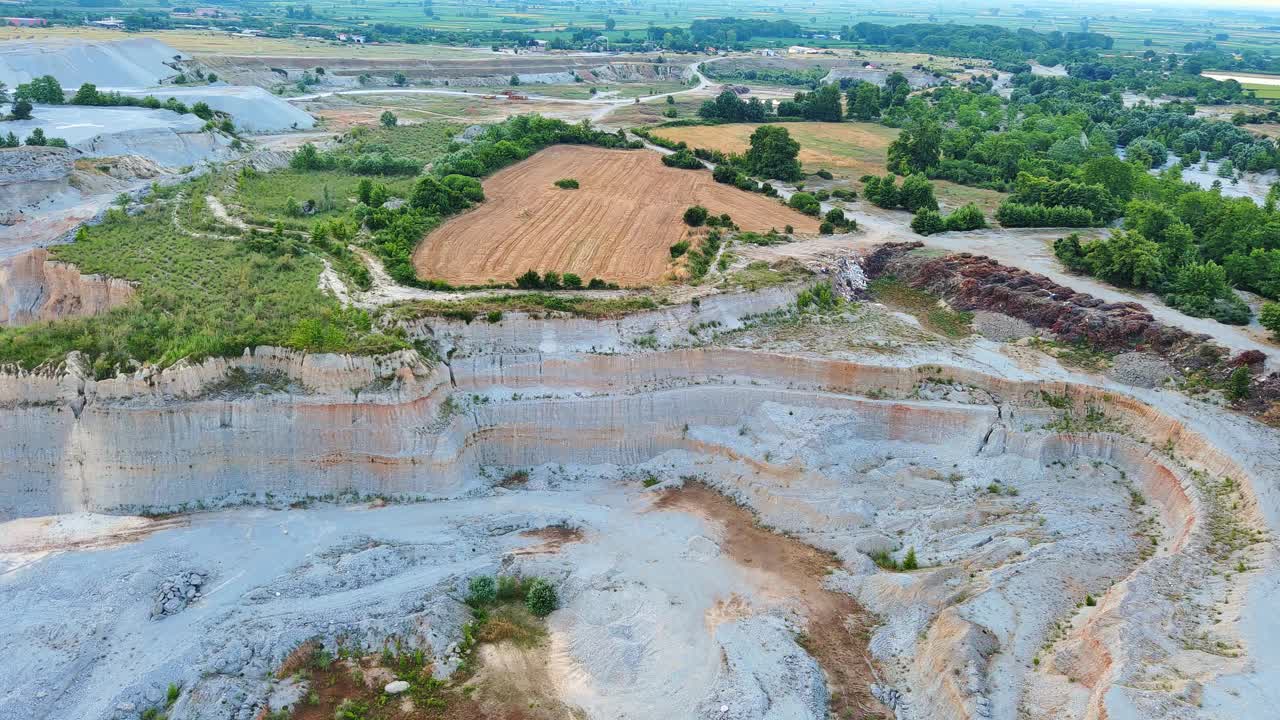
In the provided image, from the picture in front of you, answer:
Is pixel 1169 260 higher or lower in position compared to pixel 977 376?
higher

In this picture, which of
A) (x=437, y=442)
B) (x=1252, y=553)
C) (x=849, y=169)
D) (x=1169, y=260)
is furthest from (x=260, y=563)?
(x=849, y=169)

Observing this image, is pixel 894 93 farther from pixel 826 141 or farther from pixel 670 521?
pixel 670 521

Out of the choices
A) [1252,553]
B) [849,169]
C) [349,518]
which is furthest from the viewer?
[849,169]

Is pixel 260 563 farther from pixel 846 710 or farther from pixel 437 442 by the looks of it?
pixel 846 710

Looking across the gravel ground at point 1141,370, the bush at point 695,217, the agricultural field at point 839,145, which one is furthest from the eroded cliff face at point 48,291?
the agricultural field at point 839,145

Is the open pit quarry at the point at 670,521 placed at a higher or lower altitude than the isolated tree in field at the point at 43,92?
lower

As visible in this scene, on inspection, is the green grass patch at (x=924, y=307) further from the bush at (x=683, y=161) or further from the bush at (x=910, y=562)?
the bush at (x=683, y=161)
